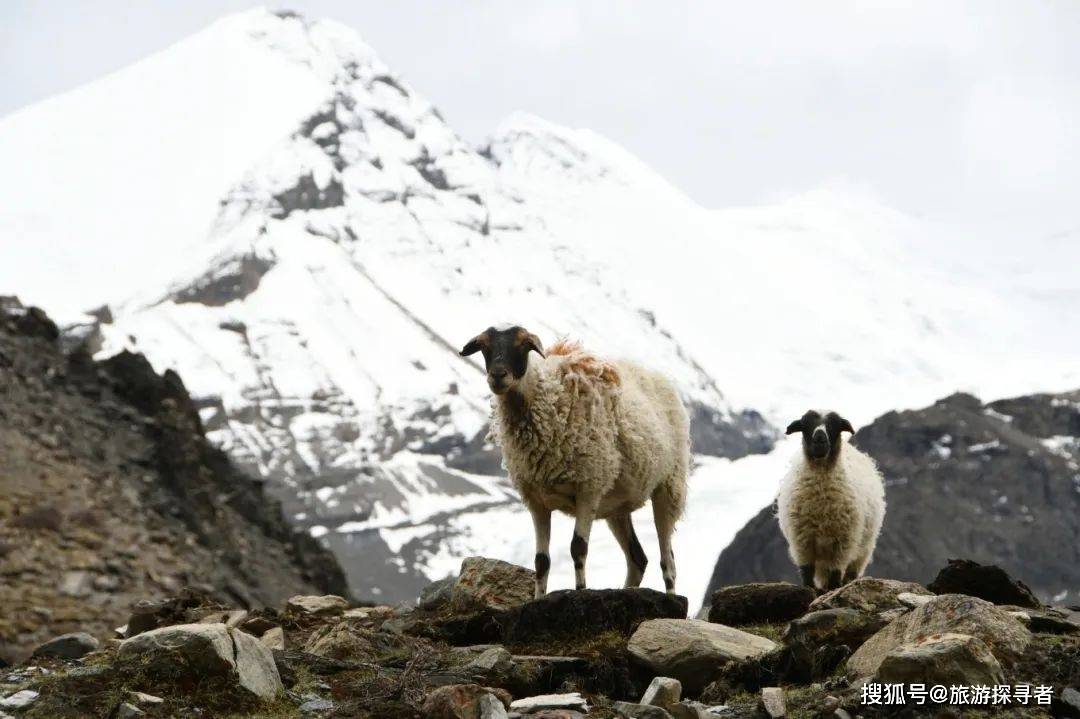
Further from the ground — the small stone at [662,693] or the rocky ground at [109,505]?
the rocky ground at [109,505]

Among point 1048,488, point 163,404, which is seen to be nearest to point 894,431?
point 1048,488

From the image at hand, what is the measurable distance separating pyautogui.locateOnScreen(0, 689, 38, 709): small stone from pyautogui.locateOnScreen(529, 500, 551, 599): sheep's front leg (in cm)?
551

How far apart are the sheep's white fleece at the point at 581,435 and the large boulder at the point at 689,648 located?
11.9 feet

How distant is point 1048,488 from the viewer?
6939 inches

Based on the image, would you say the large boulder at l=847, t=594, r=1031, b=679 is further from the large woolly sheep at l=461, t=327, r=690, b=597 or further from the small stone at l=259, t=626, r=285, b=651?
the small stone at l=259, t=626, r=285, b=651

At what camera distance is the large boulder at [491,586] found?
15953 millimetres

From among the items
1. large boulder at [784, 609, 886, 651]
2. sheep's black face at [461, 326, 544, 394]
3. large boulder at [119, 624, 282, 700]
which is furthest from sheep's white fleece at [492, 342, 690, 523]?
large boulder at [119, 624, 282, 700]

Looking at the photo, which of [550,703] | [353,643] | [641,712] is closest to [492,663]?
[550,703]

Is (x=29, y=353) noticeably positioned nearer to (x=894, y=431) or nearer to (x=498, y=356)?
(x=498, y=356)

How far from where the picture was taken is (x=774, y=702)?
35.3 ft

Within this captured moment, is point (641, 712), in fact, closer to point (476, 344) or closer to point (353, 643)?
point (353, 643)

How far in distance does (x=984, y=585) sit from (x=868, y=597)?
1818 millimetres

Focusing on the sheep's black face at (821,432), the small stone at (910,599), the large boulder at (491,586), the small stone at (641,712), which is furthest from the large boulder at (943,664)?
the sheep's black face at (821,432)

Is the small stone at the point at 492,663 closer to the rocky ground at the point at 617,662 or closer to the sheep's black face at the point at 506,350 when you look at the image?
the rocky ground at the point at 617,662
